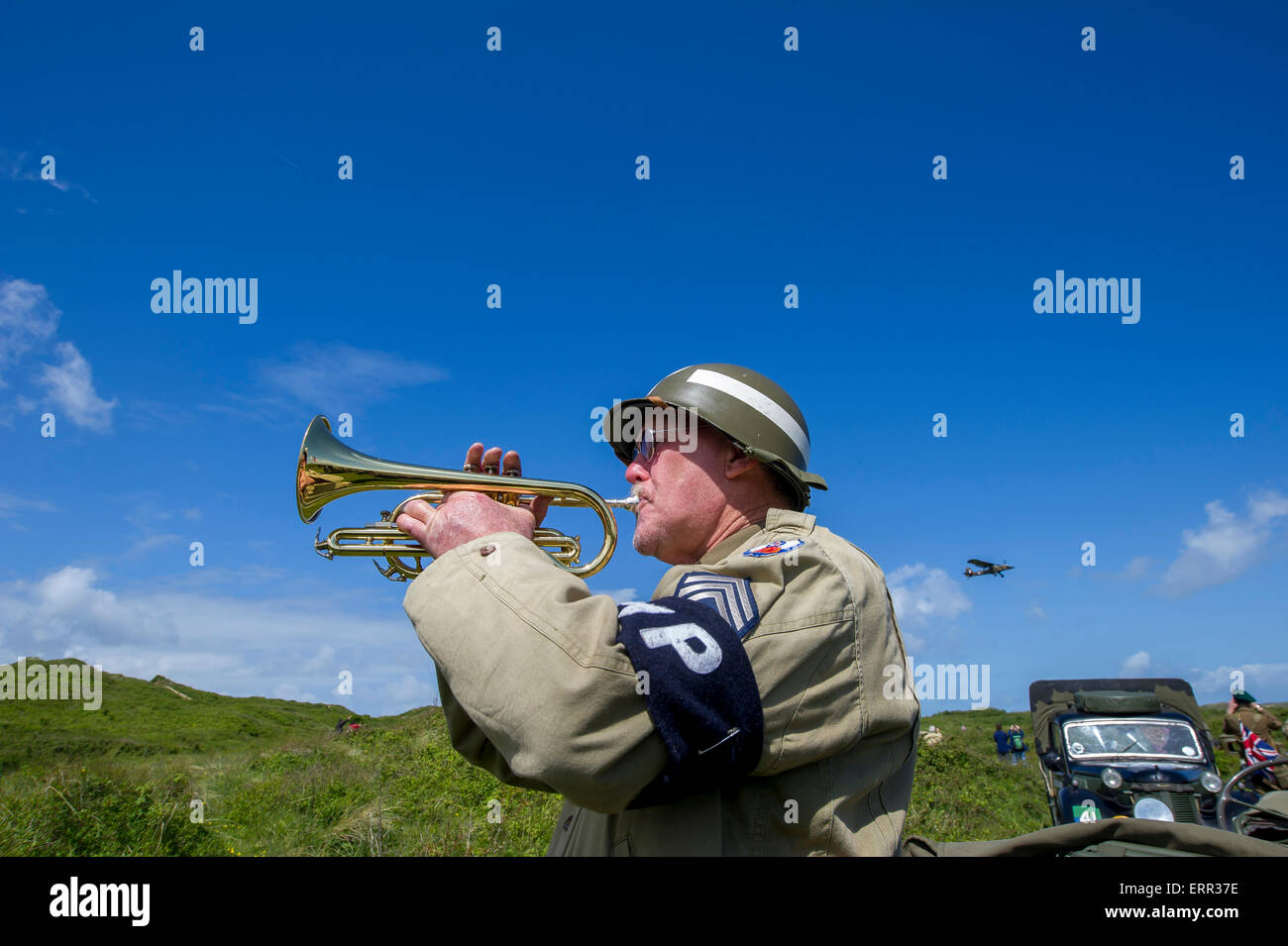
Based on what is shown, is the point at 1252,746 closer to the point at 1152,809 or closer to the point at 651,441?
the point at 1152,809

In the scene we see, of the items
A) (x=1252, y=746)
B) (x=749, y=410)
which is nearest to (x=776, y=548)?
(x=749, y=410)

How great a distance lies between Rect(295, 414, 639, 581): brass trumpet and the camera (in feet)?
12.0

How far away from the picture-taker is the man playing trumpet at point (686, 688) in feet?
5.98

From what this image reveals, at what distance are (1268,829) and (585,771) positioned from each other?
3607mm

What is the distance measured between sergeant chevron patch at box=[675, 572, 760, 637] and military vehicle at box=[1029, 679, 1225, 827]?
30.8 feet

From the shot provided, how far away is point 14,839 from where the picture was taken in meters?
5.73

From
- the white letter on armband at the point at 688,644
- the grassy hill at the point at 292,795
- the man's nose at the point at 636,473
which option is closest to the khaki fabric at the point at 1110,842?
the white letter on armband at the point at 688,644

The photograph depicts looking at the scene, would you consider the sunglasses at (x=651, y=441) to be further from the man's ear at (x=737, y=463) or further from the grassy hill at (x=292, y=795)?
the grassy hill at (x=292, y=795)

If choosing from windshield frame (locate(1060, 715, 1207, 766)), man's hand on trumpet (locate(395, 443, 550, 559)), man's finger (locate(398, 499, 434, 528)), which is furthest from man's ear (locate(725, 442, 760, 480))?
windshield frame (locate(1060, 715, 1207, 766))

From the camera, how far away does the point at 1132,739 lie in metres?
11.2

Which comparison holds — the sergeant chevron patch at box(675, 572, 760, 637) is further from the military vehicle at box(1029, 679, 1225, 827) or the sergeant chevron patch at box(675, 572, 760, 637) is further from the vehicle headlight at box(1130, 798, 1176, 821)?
the military vehicle at box(1029, 679, 1225, 827)

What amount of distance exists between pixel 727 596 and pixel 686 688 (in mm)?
302
